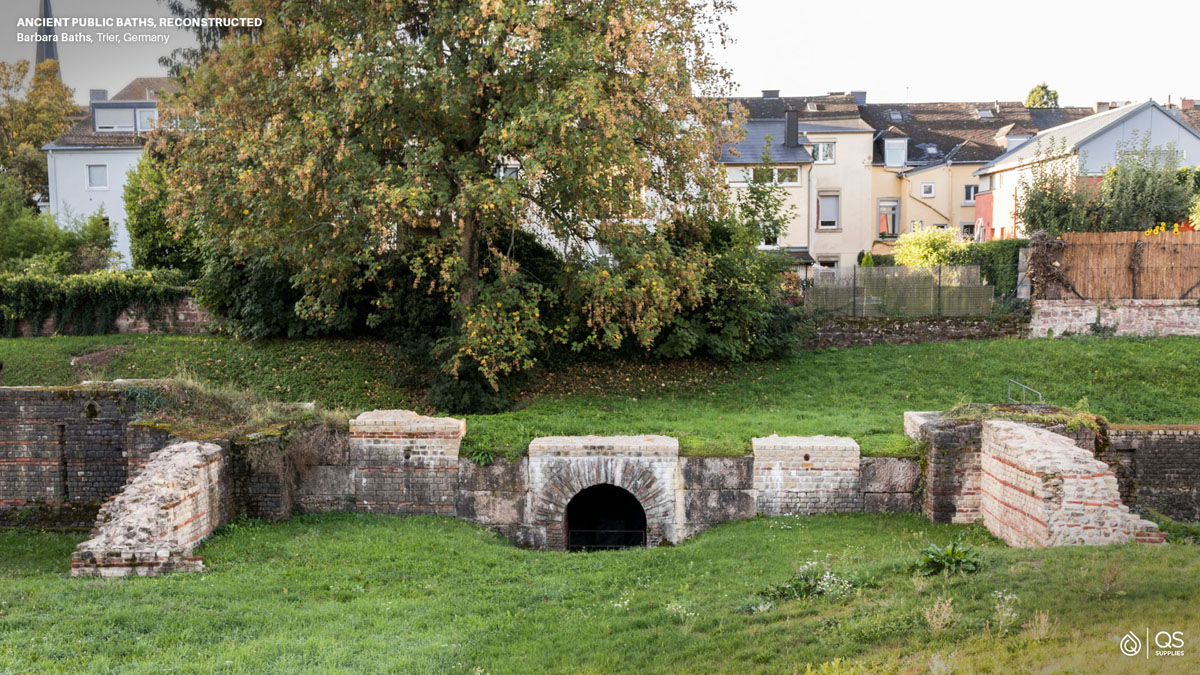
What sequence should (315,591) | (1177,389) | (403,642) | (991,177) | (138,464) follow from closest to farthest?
(403,642) < (315,591) < (138,464) < (1177,389) < (991,177)

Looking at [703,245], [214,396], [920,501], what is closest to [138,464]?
[214,396]

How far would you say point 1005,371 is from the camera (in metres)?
19.6

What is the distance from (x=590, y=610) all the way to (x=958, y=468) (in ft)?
18.1

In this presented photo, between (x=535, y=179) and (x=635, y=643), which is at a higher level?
(x=535, y=179)

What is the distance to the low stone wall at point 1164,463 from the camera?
13.2m

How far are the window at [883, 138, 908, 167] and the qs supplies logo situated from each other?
127 feet

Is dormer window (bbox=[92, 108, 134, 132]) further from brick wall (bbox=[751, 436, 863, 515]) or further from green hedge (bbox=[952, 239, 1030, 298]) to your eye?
brick wall (bbox=[751, 436, 863, 515])

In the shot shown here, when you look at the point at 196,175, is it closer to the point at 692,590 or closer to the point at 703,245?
the point at 703,245

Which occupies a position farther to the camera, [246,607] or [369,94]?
[369,94]

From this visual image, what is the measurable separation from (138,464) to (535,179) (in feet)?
26.1

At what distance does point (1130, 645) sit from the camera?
18.5 feet

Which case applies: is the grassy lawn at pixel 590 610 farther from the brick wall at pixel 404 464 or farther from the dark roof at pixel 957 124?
the dark roof at pixel 957 124

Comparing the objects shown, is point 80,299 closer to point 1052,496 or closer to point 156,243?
point 156,243

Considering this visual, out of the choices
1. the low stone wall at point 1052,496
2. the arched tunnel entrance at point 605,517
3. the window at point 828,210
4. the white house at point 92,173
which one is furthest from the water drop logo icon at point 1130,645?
the white house at point 92,173
